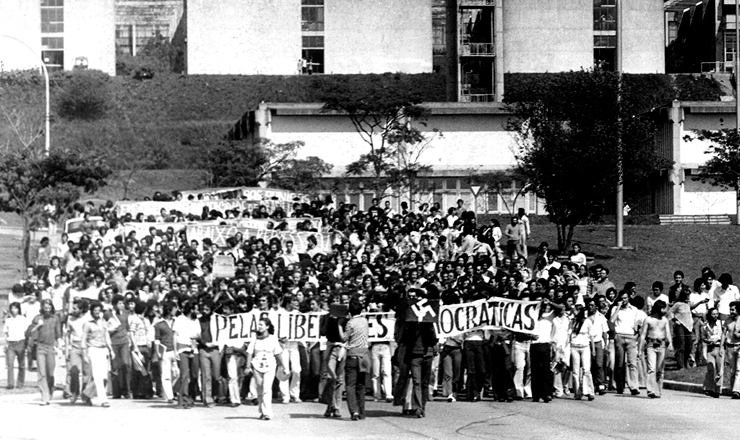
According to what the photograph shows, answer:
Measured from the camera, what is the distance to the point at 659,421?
18312mm

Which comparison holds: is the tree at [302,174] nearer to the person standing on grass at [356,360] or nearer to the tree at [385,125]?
the tree at [385,125]

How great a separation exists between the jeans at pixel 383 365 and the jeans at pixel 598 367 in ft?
11.4

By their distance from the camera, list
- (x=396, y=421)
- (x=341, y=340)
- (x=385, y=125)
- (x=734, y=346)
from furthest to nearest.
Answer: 1. (x=385, y=125)
2. (x=734, y=346)
3. (x=341, y=340)
4. (x=396, y=421)

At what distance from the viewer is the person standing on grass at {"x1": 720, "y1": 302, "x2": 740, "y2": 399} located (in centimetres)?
2125

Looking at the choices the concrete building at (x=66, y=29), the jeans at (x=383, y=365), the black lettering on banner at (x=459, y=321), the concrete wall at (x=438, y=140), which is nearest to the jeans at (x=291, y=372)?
the jeans at (x=383, y=365)

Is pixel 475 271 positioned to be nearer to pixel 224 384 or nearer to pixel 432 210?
pixel 224 384

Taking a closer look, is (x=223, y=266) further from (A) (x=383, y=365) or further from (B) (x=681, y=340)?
(B) (x=681, y=340)

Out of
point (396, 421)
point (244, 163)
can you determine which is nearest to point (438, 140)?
point (244, 163)

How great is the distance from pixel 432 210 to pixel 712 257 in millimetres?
10506

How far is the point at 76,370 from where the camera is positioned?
65.9ft

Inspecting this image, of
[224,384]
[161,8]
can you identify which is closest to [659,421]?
[224,384]

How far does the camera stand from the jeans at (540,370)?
20656mm

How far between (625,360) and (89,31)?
229 feet

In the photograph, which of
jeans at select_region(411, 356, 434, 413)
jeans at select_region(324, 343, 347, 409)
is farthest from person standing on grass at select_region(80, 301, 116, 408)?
jeans at select_region(411, 356, 434, 413)
